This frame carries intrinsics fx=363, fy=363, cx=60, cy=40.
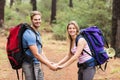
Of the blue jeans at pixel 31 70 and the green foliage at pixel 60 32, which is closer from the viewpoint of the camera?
the blue jeans at pixel 31 70

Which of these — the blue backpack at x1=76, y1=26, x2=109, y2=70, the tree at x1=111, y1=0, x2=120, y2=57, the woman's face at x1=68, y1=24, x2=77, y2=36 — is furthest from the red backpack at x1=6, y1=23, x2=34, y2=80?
the tree at x1=111, y1=0, x2=120, y2=57

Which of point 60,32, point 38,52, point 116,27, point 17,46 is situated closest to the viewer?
point 17,46

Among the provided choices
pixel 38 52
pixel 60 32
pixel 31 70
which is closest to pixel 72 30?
pixel 38 52

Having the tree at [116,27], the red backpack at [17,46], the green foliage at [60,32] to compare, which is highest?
the red backpack at [17,46]

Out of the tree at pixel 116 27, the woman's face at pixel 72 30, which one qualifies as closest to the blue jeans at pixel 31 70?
the woman's face at pixel 72 30

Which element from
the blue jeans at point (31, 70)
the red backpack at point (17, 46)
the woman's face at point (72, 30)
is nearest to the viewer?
the red backpack at point (17, 46)

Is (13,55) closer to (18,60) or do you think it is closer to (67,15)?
(18,60)

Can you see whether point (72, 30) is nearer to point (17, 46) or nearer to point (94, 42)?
point (94, 42)

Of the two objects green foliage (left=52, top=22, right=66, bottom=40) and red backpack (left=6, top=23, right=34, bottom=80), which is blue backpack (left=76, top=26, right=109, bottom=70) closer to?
red backpack (left=6, top=23, right=34, bottom=80)

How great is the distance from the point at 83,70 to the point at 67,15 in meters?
15.3

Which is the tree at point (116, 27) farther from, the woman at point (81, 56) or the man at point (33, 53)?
the man at point (33, 53)

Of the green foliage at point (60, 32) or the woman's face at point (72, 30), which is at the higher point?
the woman's face at point (72, 30)

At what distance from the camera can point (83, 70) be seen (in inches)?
237

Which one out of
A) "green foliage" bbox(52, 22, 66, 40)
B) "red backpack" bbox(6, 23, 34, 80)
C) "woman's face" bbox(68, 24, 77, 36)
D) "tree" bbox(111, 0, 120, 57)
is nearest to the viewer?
"red backpack" bbox(6, 23, 34, 80)
